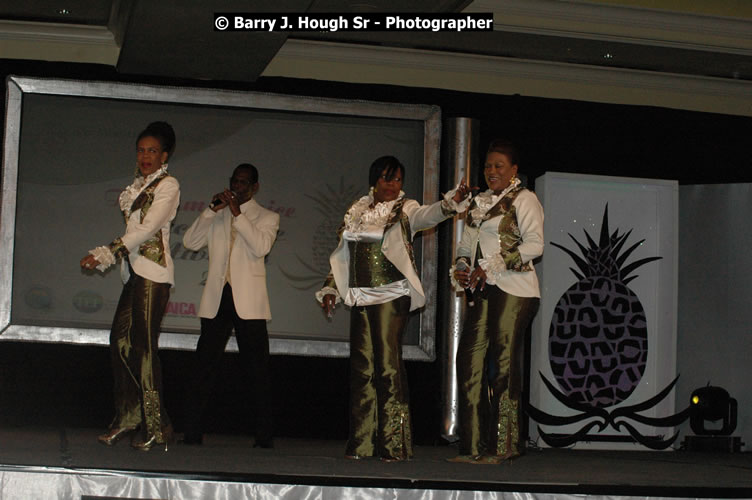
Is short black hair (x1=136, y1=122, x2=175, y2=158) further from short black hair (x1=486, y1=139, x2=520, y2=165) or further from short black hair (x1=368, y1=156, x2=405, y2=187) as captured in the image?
short black hair (x1=486, y1=139, x2=520, y2=165)

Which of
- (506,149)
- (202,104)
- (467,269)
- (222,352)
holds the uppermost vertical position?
(202,104)

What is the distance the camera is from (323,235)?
6906 millimetres

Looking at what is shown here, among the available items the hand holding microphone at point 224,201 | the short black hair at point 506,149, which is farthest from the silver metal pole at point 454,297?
the hand holding microphone at point 224,201

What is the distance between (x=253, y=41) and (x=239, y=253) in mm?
1139

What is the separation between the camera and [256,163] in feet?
22.5

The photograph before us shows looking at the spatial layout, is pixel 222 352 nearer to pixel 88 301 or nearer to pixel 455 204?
pixel 88 301

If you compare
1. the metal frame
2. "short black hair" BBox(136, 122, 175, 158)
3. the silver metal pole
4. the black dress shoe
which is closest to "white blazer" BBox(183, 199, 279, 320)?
"short black hair" BBox(136, 122, 175, 158)

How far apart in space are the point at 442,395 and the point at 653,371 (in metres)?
1.61

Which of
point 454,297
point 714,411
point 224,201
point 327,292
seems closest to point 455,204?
point 327,292

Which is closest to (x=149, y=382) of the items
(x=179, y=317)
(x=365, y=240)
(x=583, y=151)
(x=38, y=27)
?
(x=365, y=240)

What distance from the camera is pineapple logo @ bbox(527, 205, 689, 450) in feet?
23.4

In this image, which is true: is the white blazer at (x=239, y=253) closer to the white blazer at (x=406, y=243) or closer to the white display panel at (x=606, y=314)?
the white blazer at (x=406, y=243)

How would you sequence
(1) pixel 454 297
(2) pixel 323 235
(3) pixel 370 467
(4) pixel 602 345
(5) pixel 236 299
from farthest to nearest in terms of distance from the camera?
1. (4) pixel 602 345
2. (2) pixel 323 235
3. (1) pixel 454 297
4. (5) pixel 236 299
5. (3) pixel 370 467

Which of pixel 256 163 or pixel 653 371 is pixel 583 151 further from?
pixel 256 163
